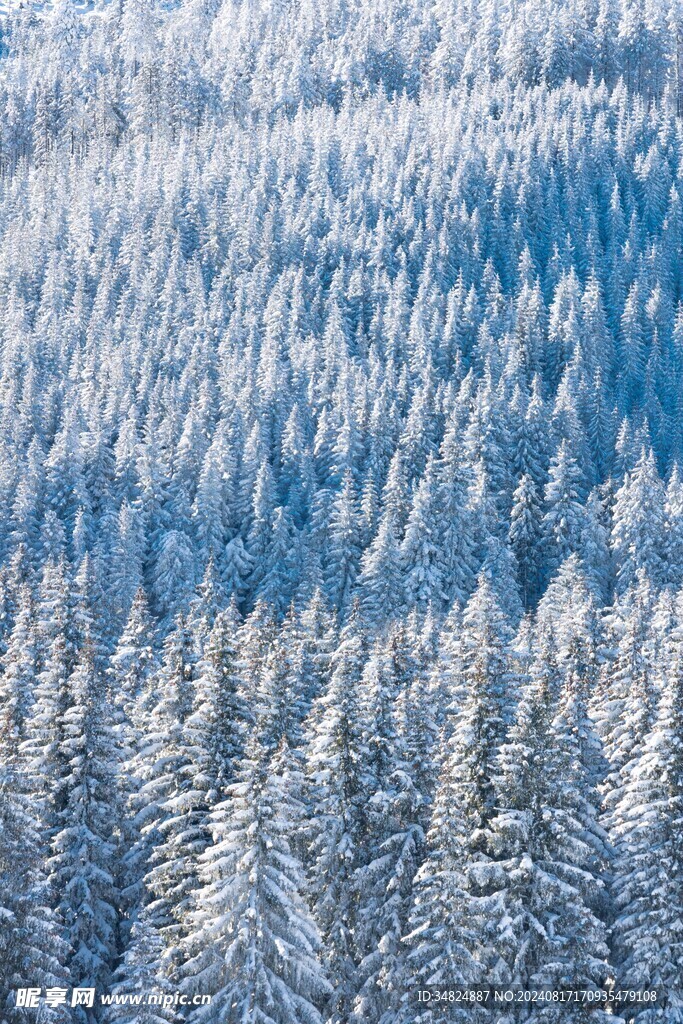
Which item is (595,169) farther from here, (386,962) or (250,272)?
(386,962)

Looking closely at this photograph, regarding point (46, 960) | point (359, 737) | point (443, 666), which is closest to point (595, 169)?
point (443, 666)

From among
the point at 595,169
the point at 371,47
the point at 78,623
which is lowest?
the point at 78,623

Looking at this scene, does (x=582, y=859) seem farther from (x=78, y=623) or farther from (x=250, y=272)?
(x=250, y=272)

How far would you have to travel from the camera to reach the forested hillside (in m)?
32.2

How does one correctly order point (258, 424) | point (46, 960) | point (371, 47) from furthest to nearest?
1. point (371, 47)
2. point (258, 424)
3. point (46, 960)

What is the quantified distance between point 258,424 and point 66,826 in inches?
2652

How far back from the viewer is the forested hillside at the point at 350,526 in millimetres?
32250

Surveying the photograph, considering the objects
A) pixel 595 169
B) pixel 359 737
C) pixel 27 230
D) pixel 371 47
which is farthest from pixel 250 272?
pixel 359 737

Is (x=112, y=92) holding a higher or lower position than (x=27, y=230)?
higher

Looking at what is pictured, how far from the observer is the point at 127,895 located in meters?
36.9

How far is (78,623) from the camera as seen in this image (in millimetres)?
43656

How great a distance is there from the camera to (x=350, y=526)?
3531 inches

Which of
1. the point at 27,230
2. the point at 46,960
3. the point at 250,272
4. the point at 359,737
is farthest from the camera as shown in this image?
the point at 27,230

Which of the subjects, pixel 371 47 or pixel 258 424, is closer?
pixel 258 424
